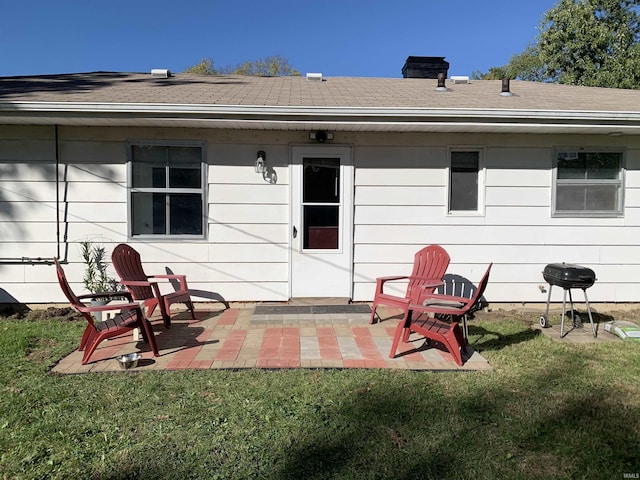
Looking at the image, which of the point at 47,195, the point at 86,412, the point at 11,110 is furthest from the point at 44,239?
the point at 86,412

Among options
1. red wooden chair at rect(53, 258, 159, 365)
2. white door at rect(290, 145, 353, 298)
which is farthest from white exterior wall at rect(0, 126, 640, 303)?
red wooden chair at rect(53, 258, 159, 365)

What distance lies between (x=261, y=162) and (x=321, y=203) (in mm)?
978

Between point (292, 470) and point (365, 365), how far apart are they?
1613mm

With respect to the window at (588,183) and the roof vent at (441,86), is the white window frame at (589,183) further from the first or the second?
the roof vent at (441,86)

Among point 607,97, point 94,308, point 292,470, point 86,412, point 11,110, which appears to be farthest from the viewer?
point 607,97

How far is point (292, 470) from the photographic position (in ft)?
7.53

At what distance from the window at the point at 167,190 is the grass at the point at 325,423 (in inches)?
89.9

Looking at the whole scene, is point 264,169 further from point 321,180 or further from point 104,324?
point 104,324

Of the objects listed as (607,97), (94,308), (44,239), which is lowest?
(94,308)

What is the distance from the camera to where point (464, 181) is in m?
6.00

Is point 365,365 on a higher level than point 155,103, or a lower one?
lower

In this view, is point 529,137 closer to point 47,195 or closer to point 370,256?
point 370,256

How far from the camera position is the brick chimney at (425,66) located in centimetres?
934

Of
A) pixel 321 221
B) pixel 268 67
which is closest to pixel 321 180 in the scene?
pixel 321 221
